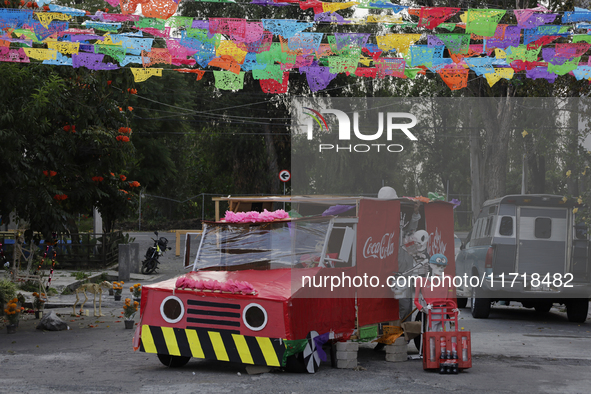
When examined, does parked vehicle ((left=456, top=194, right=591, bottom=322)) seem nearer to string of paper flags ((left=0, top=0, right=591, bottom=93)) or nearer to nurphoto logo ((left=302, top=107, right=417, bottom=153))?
nurphoto logo ((left=302, top=107, right=417, bottom=153))

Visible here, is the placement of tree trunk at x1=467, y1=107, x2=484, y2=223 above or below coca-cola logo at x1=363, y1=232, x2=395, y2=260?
above

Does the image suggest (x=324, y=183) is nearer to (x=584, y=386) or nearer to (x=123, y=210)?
(x=123, y=210)

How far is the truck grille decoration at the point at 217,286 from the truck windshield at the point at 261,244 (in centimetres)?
101

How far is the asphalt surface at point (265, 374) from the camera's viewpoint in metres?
7.47

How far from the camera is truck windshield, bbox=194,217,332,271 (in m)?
8.96

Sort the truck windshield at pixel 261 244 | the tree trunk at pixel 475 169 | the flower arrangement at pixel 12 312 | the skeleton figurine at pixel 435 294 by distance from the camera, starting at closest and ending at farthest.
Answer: the skeleton figurine at pixel 435 294 → the truck windshield at pixel 261 244 → the flower arrangement at pixel 12 312 → the tree trunk at pixel 475 169

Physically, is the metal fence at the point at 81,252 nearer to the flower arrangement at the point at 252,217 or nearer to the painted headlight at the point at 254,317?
the flower arrangement at the point at 252,217

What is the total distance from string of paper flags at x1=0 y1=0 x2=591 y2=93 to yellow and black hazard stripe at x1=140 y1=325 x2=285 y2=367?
13.0 ft

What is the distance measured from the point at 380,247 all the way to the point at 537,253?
5.11 meters

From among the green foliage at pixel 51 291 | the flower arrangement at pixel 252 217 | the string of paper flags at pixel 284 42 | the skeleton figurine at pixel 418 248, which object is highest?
the string of paper flags at pixel 284 42

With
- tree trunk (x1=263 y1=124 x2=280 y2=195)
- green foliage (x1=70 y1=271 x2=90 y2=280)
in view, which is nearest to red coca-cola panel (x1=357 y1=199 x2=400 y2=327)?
green foliage (x1=70 y1=271 x2=90 y2=280)

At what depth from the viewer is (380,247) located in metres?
9.48

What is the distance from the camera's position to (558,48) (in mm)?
11000

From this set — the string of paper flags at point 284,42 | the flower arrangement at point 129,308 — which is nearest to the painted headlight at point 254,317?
the string of paper flags at point 284,42
